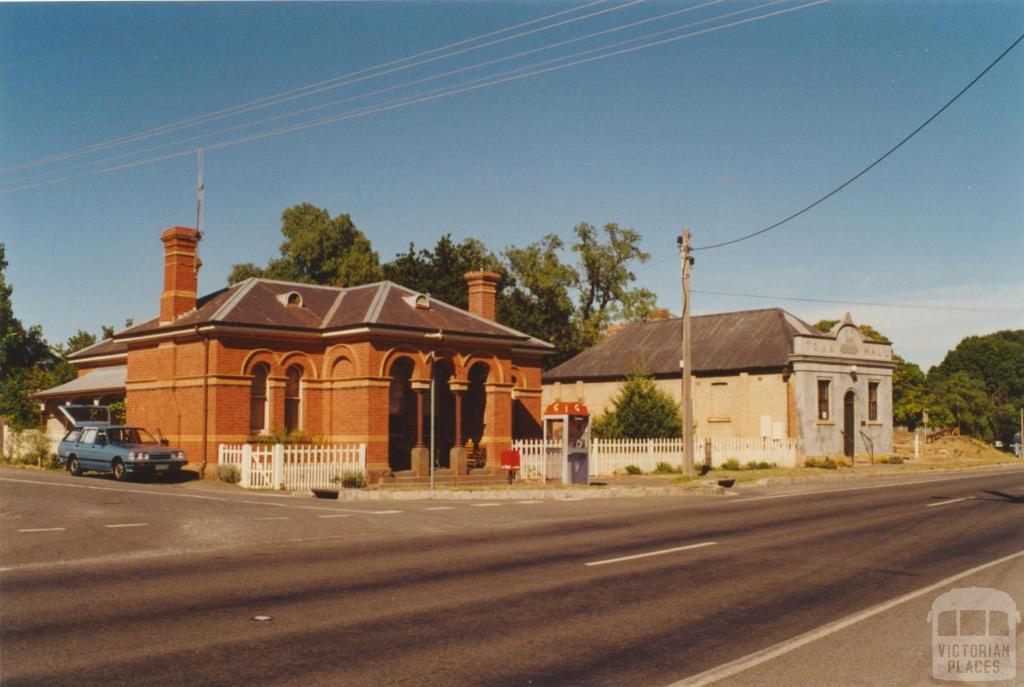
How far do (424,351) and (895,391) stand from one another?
2533 inches

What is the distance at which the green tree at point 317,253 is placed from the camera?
244ft

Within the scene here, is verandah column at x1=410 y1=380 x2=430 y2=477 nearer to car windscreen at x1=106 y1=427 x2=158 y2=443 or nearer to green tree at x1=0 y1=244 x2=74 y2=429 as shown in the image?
car windscreen at x1=106 y1=427 x2=158 y2=443

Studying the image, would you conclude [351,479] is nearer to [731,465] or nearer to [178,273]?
[178,273]

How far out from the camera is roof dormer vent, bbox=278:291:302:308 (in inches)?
1298

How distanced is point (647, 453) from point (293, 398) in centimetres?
1316

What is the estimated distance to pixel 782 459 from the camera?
131 feet

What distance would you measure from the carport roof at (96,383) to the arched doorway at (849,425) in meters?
30.8

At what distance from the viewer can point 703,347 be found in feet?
151

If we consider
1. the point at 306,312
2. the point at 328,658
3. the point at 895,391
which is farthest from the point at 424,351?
the point at 895,391

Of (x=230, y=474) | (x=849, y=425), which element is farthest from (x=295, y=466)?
(x=849, y=425)

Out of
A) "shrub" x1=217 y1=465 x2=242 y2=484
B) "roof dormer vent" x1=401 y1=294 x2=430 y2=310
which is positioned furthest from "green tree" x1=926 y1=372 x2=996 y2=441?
"shrub" x1=217 y1=465 x2=242 y2=484

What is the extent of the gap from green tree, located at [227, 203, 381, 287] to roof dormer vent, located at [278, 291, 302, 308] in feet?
133

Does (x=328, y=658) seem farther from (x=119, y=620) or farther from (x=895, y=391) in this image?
(x=895, y=391)

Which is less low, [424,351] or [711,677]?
[424,351]
